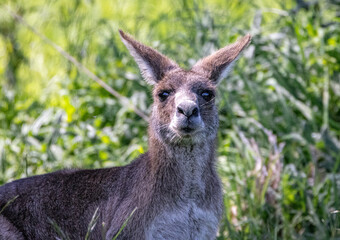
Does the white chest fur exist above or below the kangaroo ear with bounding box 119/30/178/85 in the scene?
below

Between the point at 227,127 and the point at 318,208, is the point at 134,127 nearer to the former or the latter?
the point at 227,127

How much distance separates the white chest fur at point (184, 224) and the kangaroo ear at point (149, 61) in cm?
105

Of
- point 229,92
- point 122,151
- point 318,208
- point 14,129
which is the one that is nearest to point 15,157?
point 14,129

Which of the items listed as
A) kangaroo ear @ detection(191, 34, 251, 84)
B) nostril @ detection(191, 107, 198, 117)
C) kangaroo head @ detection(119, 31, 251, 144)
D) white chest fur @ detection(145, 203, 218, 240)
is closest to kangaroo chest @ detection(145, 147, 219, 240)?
white chest fur @ detection(145, 203, 218, 240)

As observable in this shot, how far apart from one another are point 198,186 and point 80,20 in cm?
318

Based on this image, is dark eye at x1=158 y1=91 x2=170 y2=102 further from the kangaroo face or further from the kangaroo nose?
the kangaroo nose

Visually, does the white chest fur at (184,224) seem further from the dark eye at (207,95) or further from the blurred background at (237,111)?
the dark eye at (207,95)

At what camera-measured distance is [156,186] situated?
4.16 meters

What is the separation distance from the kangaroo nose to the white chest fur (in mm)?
642

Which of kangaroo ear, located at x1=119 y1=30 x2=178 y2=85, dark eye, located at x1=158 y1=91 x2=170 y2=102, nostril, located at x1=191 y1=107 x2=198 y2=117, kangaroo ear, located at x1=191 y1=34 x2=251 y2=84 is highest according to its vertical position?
kangaroo ear, located at x1=119 y1=30 x2=178 y2=85

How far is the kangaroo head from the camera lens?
4.02 meters

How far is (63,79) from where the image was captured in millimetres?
6730

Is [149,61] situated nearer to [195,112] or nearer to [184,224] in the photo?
[195,112]

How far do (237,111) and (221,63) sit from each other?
172 centimetres
